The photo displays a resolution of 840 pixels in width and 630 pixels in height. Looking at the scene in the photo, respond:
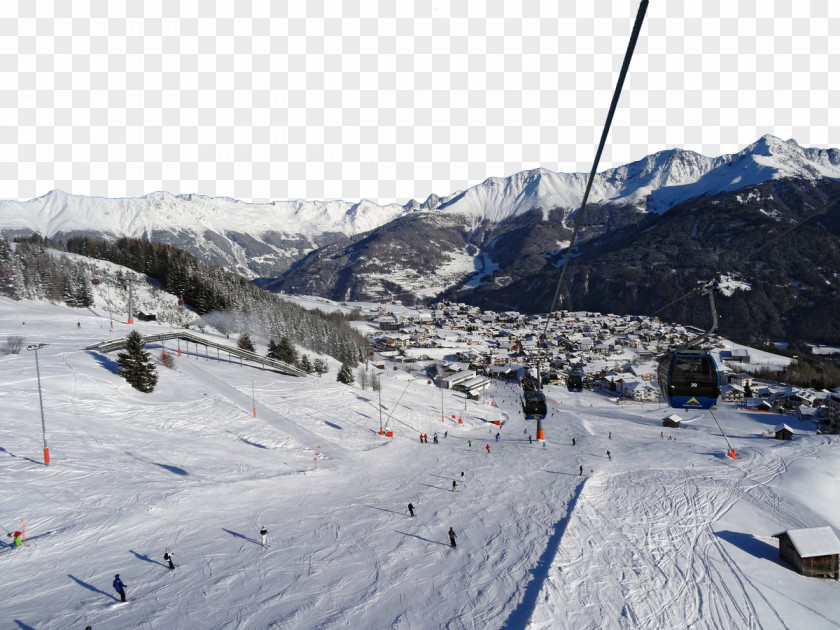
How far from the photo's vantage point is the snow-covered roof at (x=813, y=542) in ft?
71.1

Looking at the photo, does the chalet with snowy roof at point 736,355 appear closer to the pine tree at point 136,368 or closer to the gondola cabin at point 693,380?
the gondola cabin at point 693,380

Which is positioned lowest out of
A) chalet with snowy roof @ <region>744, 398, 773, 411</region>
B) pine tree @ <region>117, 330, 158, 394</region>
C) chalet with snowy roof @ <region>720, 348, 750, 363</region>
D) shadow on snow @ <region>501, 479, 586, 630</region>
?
chalet with snowy roof @ <region>744, 398, 773, 411</region>

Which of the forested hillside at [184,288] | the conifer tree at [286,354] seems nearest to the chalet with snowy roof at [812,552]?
the conifer tree at [286,354]

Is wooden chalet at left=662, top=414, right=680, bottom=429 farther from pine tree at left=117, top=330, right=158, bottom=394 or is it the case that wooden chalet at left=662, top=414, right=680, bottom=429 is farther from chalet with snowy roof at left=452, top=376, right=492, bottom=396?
pine tree at left=117, top=330, right=158, bottom=394

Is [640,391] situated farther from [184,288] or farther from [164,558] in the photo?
[184,288]

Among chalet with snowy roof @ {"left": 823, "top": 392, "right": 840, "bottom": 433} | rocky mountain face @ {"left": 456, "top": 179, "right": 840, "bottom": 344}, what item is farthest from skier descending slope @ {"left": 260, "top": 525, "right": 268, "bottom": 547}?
rocky mountain face @ {"left": 456, "top": 179, "right": 840, "bottom": 344}

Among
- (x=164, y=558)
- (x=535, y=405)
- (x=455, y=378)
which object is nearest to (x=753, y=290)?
(x=455, y=378)

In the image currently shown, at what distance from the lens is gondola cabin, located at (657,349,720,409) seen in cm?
1684

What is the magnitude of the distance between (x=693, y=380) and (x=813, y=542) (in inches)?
530

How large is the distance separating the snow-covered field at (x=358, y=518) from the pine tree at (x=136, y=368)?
835mm

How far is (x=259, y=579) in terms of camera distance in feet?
55.4

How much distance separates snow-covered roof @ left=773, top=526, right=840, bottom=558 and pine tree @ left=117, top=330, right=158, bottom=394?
44.8 meters

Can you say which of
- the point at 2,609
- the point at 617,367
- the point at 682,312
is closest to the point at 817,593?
the point at 2,609

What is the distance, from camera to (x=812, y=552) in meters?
21.6
